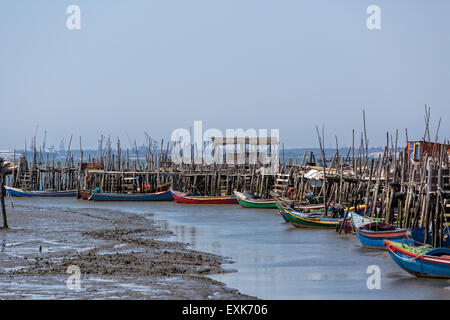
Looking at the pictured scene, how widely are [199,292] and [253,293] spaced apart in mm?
1304

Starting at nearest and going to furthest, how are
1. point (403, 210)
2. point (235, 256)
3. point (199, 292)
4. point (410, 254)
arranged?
point (199, 292), point (410, 254), point (235, 256), point (403, 210)

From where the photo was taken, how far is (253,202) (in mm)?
46938

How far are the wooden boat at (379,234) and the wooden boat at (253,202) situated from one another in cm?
1948

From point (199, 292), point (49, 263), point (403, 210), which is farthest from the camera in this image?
point (403, 210)

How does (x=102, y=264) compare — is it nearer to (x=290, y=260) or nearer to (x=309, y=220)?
(x=290, y=260)

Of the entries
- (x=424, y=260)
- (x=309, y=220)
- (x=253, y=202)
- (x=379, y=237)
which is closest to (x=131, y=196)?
(x=253, y=202)

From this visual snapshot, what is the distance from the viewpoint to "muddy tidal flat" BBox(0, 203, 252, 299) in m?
17.9

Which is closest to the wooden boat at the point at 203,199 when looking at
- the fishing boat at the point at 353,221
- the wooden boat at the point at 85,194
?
the wooden boat at the point at 85,194

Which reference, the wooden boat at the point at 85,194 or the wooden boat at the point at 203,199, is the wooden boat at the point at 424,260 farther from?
the wooden boat at the point at 85,194

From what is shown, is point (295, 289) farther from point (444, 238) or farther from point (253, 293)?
point (444, 238)

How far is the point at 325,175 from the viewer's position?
128 ft

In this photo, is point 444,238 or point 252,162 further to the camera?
point 252,162

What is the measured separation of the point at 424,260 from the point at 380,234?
583cm
